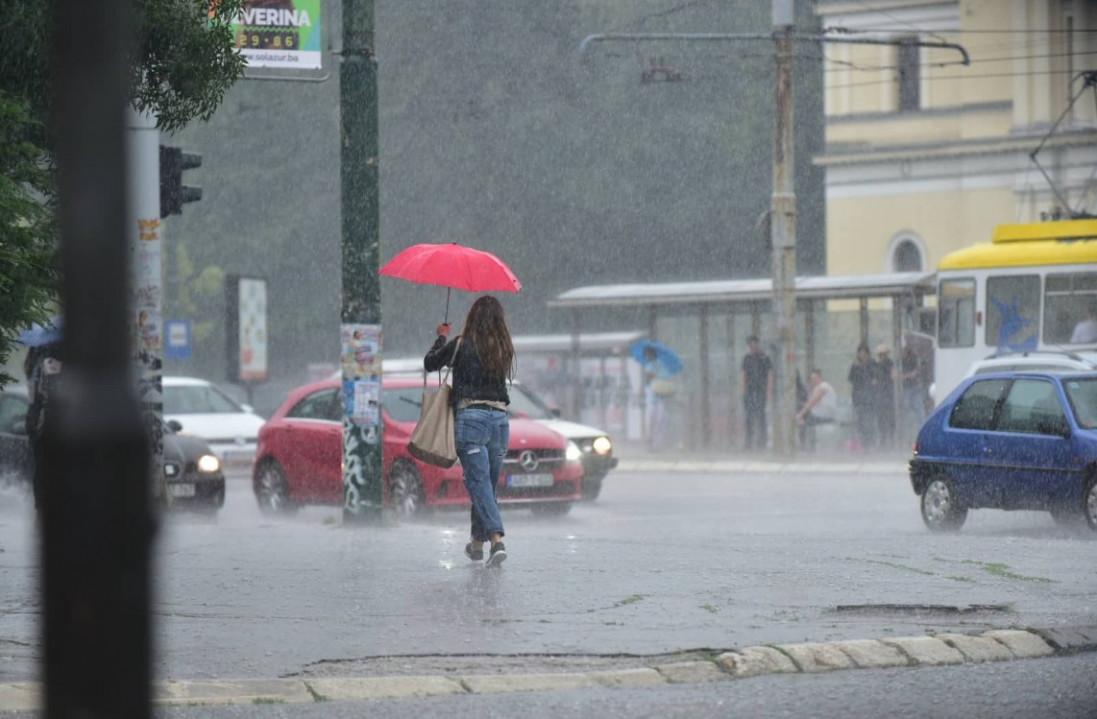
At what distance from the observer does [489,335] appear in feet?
42.0

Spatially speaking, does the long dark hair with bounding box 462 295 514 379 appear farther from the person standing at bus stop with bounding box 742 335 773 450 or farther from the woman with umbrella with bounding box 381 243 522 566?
the person standing at bus stop with bounding box 742 335 773 450

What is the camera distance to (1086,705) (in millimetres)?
7656

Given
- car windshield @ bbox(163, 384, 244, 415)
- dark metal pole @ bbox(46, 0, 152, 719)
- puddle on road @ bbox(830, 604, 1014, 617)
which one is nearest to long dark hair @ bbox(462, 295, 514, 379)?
puddle on road @ bbox(830, 604, 1014, 617)

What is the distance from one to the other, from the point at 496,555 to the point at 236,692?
4846mm

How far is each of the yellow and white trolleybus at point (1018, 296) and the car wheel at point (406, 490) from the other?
11.9 m

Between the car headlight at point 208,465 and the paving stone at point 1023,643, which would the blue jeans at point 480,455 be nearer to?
the paving stone at point 1023,643

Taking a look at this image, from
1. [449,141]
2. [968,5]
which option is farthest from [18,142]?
[449,141]

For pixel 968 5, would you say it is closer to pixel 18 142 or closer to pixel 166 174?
pixel 166 174

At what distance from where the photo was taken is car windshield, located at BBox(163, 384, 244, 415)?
30484mm

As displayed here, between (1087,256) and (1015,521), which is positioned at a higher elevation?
(1087,256)

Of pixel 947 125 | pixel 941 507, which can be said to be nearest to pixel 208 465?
pixel 941 507

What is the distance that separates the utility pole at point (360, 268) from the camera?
1669cm

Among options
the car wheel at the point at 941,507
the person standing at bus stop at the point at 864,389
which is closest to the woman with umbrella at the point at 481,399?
the car wheel at the point at 941,507

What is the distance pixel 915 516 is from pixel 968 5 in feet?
105
